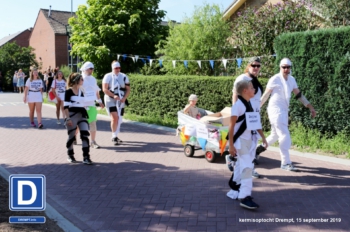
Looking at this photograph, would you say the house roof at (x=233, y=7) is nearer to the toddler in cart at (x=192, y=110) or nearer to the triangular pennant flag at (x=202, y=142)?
the toddler in cart at (x=192, y=110)

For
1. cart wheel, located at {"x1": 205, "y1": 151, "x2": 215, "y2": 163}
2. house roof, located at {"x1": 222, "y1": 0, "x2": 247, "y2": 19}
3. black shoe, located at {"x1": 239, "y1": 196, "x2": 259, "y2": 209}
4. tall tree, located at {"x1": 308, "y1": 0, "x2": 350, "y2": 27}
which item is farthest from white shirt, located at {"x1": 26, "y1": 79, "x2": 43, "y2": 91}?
house roof, located at {"x1": 222, "y1": 0, "x2": 247, "y2": 19}

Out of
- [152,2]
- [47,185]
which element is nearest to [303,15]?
[152,2]

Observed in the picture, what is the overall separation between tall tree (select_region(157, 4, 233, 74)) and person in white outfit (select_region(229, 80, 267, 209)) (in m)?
10.5

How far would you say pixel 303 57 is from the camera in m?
10.1

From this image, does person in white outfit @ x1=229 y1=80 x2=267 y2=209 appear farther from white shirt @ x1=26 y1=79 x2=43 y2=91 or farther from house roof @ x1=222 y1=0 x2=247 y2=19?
house roof @ x1=222 y1=0 x2=247 y2=19

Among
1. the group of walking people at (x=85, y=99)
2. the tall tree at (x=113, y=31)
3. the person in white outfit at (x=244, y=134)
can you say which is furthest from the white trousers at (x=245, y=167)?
the tall tree at (x=113, y=31)

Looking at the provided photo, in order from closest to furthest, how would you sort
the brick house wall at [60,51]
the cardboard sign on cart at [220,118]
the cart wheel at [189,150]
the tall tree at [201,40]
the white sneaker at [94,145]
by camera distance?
1. the cardboard sign on cart at [220,118]
2. the cart wheel at [189,150]
3. the white sneaker at [94,145]
4. the tall tree at [201,40]
5. the brick house wall at [60,51]

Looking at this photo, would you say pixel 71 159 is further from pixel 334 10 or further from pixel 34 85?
pixel 334 10

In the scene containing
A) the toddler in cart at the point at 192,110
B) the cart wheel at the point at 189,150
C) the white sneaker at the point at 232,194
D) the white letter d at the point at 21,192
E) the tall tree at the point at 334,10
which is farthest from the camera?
the tall tree at the point at 334,10

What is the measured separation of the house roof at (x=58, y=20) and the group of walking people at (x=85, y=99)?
35.8 m

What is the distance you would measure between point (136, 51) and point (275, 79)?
1403 centimetres

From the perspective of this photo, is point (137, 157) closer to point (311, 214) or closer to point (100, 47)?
point (311, 214)

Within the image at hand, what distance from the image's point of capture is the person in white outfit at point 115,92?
10.0 m

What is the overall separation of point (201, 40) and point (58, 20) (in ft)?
123
